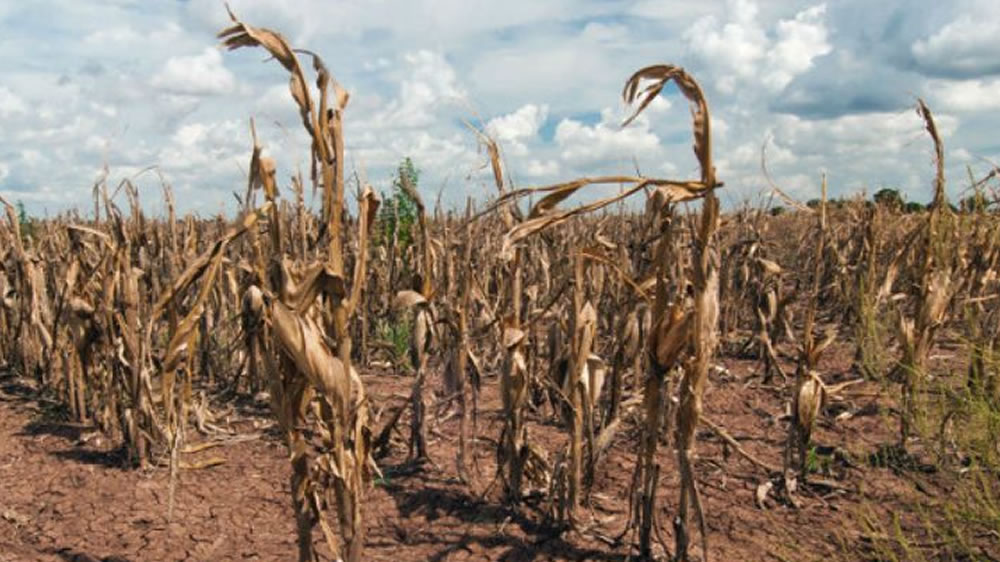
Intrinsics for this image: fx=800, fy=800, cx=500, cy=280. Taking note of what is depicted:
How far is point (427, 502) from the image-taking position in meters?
3.65

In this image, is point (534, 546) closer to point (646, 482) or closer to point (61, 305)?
point (646, 482)

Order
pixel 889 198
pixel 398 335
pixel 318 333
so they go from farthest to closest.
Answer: pixel 889 198
pixel 398 335
pixel 318 333

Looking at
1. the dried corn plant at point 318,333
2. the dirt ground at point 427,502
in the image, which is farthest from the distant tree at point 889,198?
the dried corn plant at point 318,333

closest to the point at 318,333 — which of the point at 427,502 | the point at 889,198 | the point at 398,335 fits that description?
the point at 427,502

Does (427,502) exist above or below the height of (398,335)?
below

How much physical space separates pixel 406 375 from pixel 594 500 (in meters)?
2.76

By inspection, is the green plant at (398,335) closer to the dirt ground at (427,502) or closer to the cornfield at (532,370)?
the cornfield at (532,370)

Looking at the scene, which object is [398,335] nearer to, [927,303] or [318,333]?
[927,303]

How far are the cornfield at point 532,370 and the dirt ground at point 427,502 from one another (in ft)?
0.09

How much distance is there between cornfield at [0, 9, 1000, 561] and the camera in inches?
91.7

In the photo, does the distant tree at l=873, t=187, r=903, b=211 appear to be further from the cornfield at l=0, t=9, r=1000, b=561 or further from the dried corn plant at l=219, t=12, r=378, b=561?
the dried corn plant at l=219, t=12, r=378, b=561

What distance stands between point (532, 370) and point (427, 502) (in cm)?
80

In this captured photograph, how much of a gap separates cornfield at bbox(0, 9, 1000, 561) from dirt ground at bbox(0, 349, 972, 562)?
29 mm

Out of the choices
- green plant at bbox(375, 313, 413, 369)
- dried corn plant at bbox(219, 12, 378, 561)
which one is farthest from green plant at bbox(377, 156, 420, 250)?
dried corn plant at bbox(219, 12, 378, 561)
